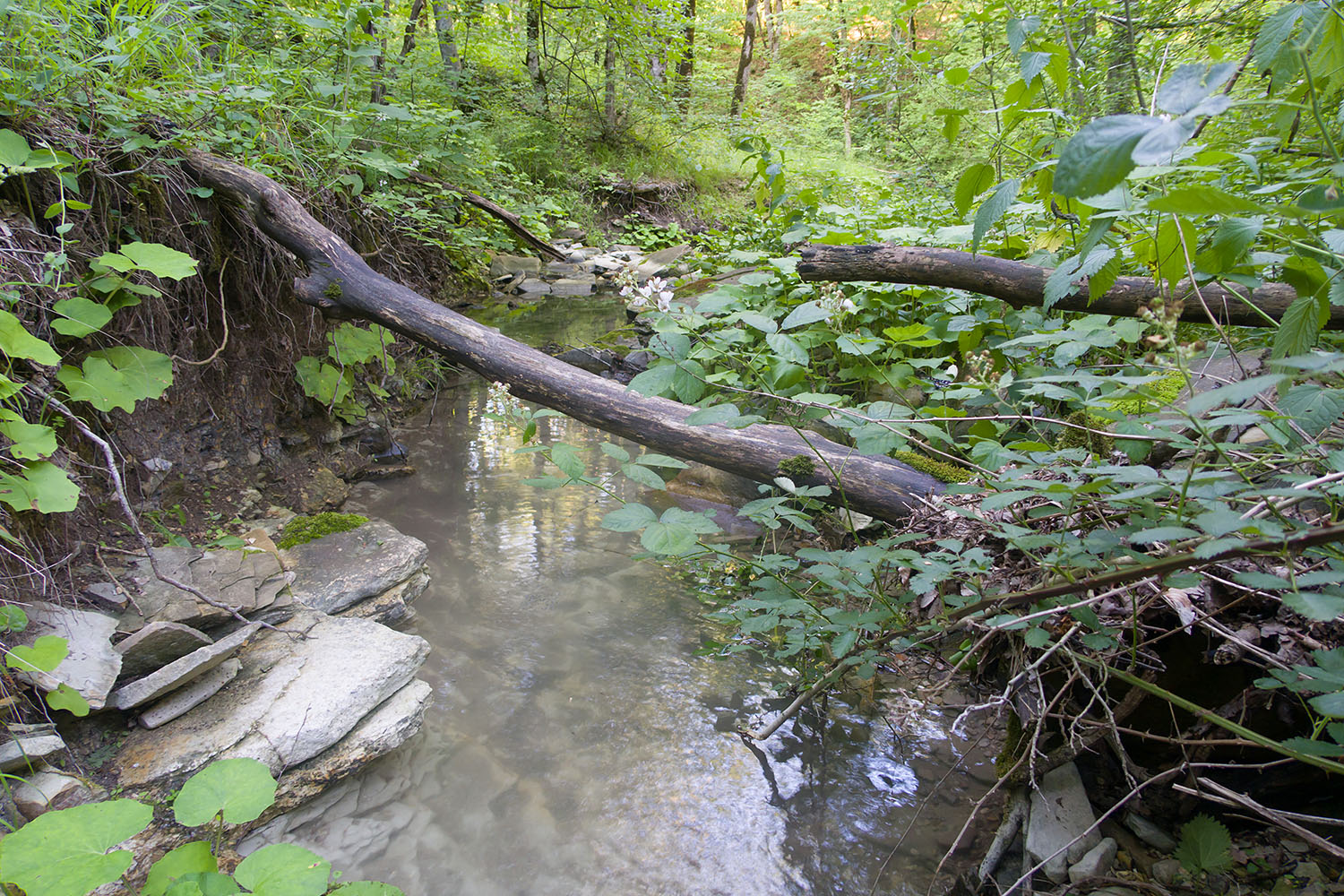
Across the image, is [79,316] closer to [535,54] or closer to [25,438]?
[25,438]

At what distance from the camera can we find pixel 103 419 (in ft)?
8.93

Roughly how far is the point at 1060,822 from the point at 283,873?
1.82 meters

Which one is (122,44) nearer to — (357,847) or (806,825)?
(357,847)

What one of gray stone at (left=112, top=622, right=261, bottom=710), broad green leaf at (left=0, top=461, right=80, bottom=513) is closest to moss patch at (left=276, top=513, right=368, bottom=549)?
gray stone at (left=112, top=622, right=261, bottom=710)

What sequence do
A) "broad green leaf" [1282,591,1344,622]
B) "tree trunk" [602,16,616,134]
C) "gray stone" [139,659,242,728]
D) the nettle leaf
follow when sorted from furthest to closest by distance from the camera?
"tree trunk" [602,16,616,134]
"gray stone" [139,659,242,728]
the nettle leaf
"broad green leaf" [1282,591,1344,622]

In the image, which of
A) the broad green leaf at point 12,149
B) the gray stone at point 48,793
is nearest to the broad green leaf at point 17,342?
the broad green leaf at point 12,149

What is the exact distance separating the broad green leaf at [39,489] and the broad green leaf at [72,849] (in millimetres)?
910

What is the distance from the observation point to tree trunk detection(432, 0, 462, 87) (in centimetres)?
679

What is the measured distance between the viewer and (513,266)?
336 inches

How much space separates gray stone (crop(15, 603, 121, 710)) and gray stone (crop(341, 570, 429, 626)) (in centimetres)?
86

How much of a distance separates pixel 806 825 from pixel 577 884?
0.73 metres

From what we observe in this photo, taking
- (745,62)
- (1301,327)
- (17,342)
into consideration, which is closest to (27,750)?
(17,342)

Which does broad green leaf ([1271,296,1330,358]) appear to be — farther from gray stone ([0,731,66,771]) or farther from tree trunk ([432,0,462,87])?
tree trunk ([432,0,462,87])

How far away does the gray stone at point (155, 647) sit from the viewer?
83.6 inches
